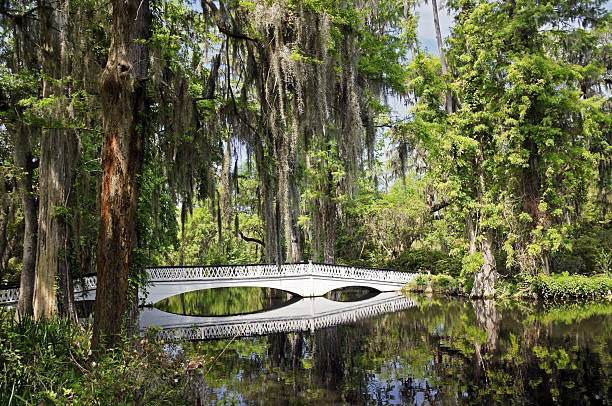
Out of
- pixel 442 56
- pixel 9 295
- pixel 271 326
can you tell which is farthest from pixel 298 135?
pixel 442 56

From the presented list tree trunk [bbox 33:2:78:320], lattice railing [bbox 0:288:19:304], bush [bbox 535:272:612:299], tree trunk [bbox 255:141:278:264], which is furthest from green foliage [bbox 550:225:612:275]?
lattice railing [bbox 0:288:19:304]

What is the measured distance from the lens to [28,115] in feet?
26.2

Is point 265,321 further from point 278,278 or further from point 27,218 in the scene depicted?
point 278,278

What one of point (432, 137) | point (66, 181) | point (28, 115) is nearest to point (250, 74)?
point (28, 115)

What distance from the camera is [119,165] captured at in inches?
220

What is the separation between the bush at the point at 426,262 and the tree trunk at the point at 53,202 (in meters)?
18.9

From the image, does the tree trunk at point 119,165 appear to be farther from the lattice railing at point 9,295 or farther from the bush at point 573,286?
the bush at point 573,286

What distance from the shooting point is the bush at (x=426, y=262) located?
24109 mm

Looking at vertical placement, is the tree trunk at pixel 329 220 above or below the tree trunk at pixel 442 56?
below

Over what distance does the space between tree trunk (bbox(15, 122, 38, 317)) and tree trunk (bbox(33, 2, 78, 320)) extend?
1.47 meters

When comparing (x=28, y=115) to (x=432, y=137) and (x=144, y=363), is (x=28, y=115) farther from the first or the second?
(x=432, y=137)

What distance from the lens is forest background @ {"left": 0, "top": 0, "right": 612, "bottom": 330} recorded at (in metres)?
7.21

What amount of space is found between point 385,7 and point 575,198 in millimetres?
14212

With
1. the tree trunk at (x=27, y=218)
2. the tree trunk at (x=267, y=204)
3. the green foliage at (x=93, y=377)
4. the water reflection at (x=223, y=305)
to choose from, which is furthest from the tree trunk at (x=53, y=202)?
the water reflection at (x=223, y=305)
